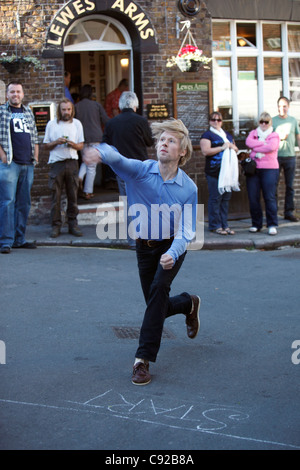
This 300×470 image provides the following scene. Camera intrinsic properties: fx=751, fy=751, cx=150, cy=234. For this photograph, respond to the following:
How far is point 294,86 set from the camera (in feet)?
48.5

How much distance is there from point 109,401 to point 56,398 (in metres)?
0.35

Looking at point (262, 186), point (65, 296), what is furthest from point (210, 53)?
point (65, 296)

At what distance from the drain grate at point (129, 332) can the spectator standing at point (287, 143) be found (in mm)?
6993

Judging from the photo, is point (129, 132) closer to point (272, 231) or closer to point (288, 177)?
point (272, 231)

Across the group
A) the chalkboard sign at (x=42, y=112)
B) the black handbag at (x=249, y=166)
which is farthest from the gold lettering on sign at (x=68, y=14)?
the black handbag at (x=249, y=166)

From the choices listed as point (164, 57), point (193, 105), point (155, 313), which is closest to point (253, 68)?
point (193, 105)

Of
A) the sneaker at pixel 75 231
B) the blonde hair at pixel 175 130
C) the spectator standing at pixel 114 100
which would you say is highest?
the spectator standing at pixel 114 100

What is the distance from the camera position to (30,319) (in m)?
6.84

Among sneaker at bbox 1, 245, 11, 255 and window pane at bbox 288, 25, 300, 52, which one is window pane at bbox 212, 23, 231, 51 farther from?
sneaker at bbox 1, 245, 11, 255

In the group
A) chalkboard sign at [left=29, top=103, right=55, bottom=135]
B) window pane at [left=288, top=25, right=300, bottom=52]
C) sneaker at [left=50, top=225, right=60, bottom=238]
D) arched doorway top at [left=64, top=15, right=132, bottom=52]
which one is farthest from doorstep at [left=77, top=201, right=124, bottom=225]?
window pane at [left=288, top=25, right=300, bottom=52]

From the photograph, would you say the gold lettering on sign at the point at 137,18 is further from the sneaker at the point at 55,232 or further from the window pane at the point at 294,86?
the sneaker at the point at 55,232

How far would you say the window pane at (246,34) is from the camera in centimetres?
1395

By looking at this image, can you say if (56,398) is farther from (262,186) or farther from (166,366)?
(262,186)
